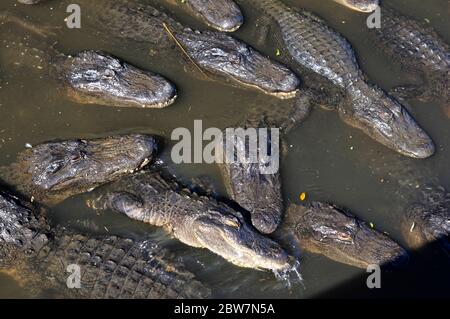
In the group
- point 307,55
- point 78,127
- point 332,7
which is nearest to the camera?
point 78,127

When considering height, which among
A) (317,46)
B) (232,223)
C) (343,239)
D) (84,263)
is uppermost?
(317,46)

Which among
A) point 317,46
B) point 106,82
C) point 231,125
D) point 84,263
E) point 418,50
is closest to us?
point 84,263

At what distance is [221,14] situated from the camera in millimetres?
7016

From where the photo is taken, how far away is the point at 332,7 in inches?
293

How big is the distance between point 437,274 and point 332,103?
217 centimetres

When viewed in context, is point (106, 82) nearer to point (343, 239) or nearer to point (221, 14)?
point (221, 14)

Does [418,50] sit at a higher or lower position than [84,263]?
higher

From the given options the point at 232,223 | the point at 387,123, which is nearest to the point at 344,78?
the point at 387,123

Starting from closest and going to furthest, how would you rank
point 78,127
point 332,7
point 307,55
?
point 78,127
point 307,55
point 332,7

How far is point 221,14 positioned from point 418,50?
2423mm

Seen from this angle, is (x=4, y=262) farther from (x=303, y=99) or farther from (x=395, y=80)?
(x=395, y=80)

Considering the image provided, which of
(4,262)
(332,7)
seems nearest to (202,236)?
(4,262)

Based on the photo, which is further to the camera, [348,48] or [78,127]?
[348,48]
